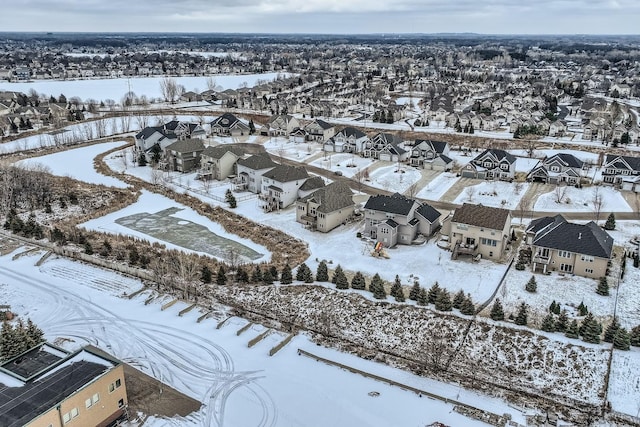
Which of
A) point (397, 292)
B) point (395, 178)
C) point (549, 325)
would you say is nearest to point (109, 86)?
point (395, 178)

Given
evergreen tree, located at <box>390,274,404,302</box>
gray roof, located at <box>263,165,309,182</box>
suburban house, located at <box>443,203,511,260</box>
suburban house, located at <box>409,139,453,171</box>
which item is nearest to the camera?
evergreen tree, located at <box>390,274,404,302</box>

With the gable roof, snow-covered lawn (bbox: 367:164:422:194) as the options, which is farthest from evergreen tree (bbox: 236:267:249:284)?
snow-covered lawn (bbox: 367:164:422:194)

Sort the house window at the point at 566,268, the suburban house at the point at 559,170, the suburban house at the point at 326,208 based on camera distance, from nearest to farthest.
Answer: the house window at the point at 566,268 < the suburban house at the point at 326,208 < the suburban house at the point at 559,170

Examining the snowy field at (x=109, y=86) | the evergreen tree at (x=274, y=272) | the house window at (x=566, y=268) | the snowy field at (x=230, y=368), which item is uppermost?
the snowy field at (x=109, y=86)

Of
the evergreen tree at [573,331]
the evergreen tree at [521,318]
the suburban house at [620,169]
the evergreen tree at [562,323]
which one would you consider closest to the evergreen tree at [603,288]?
the evergreen tree at [562,323]

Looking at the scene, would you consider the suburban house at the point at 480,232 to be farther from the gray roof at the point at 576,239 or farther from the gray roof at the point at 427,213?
the gray roof at the point at 427,213

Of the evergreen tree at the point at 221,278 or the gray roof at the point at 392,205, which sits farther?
the gray roof at the point at 392,205

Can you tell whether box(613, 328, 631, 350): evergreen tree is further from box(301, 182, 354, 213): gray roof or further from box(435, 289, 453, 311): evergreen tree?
box(301, 182, 354, 213): gray roof
